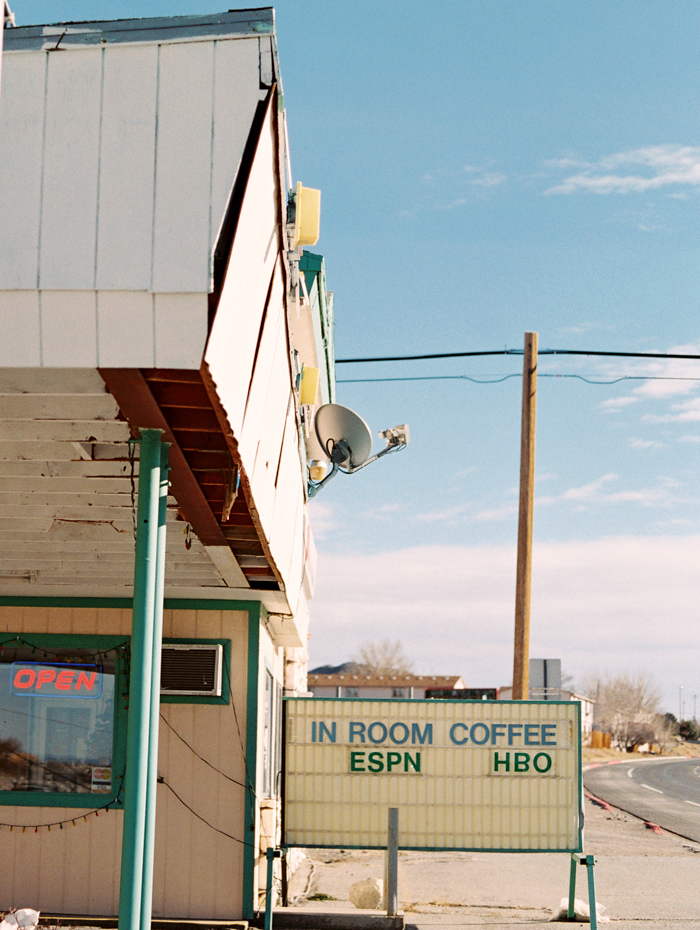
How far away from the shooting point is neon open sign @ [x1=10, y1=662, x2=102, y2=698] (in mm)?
9164

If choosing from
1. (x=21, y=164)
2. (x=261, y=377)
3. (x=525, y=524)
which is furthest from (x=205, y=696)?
(x=525, y=524)

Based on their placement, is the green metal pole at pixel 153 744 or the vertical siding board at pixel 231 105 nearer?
the vertical siding board at pixel 231 105

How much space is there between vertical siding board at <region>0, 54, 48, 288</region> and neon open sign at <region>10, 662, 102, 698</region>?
6.06m

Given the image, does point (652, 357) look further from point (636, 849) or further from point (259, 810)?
point (259, 810)

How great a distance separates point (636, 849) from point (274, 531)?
12.9 m

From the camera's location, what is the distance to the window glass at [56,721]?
905cm

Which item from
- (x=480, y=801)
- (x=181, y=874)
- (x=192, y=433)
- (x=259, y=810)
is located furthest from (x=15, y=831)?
(x=192, y=433)

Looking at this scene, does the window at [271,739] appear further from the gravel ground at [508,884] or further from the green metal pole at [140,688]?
the green metal pole at [140,688]

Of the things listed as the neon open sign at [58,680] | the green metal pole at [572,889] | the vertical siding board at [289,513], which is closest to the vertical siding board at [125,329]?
the vertical siding board at [289,513]

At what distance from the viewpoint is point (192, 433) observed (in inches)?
190

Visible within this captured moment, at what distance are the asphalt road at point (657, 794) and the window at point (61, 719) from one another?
45.2ft

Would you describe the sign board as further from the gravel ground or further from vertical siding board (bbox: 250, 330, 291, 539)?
vertical siding board (bbox: 250, 330, 291, 539)

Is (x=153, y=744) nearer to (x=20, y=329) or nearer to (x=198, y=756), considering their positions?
(x=20, y=329)

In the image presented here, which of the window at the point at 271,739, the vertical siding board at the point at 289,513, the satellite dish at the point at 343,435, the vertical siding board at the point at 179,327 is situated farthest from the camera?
the window at the point at 271,739
